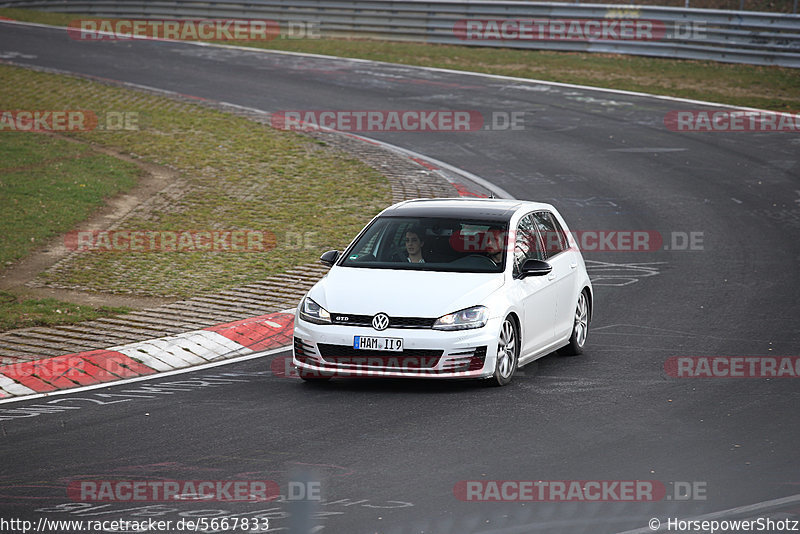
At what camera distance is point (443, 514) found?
691 centimetres

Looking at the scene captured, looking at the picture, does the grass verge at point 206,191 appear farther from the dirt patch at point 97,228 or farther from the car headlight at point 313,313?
the car headlight at point 313,313

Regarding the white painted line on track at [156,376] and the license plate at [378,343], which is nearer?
the license plate at [378,343]

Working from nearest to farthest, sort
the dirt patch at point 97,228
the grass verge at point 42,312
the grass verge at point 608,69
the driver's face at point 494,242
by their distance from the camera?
the driver's face at point 494,242 → the grass verge at point 42,312 → the dirt patch at point 97,228 → the grass verge at point 608,69

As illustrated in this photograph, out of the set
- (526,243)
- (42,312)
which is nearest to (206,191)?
(42,312)

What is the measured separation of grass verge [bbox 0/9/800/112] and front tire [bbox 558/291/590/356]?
15831mm

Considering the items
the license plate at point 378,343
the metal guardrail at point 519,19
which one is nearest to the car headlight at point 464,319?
the license plate at point 378,343

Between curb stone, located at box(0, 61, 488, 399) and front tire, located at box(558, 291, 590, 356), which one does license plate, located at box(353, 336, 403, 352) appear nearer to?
curb stone, located at box(0, 61, 488, 399)

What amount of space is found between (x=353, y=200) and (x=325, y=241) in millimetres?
2408

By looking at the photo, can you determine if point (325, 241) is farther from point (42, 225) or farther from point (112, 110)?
point (112, 110)

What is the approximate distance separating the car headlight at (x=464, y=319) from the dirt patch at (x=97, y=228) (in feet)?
14.9

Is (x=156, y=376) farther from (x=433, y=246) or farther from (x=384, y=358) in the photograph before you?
(x=433, y=246)

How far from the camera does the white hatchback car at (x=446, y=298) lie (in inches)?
384

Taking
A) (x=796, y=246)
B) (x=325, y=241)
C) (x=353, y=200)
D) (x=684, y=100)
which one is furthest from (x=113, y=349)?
(x=684, y=100)

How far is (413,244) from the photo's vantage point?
1085 cm
